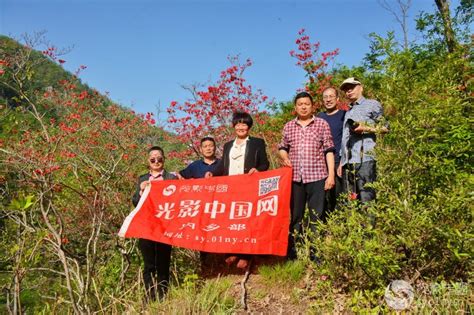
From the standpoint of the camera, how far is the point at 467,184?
3.09 meters

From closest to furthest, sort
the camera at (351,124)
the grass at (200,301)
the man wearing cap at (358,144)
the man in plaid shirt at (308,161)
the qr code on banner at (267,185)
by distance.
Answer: the grass at (200,301) < the man wearing cap at (358,144) < the camera at (351,124) < the man in plaid shirt at (308,161) < the qr code on banner at (267,185)

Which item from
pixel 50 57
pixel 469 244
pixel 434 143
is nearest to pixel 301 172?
pixel 434 143

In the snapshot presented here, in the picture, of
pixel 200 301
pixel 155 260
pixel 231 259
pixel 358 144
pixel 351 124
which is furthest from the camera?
pixel 231 259

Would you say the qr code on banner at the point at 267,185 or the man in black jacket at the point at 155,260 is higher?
the qr code on banner at the point at 267,185

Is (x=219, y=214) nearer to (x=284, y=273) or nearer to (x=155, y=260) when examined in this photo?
(x=155, y=260)

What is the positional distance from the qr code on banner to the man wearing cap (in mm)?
711

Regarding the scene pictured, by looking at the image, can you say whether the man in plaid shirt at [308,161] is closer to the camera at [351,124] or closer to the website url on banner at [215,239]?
the camera at [351,124]

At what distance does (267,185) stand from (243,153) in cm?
46

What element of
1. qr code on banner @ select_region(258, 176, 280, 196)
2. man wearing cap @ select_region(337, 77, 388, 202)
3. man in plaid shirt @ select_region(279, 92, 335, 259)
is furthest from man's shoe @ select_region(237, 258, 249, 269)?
man wearing cap @ select_region(337, 77, 388, 202)

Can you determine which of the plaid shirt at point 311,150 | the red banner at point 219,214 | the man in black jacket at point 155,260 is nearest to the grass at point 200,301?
the man in black jacket at point 155,260

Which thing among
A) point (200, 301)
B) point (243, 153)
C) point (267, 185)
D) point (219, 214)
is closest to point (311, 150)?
point (267, 185)

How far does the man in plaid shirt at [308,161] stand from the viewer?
4148 mm

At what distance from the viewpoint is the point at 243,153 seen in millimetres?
4492

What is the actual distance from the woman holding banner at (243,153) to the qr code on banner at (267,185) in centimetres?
17
